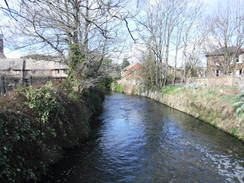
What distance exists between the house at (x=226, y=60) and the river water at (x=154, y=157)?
2028 centimetres

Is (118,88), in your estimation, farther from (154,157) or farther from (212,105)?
(154,157)

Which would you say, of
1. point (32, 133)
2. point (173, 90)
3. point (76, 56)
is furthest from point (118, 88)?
point (32, 133)

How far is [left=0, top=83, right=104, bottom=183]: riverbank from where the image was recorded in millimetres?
4484

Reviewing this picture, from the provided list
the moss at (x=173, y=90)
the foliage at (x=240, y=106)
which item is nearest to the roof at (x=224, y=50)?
the moss at (x=173, y=90)

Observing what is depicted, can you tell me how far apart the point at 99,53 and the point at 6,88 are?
6333 millimetres

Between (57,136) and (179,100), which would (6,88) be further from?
(179,100)

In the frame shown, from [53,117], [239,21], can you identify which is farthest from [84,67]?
[239,21]

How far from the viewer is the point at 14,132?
4805 millimetres

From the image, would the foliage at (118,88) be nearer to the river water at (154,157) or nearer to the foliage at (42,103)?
the river water at (154,157)

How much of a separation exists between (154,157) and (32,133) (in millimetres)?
4478

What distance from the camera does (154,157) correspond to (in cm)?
739

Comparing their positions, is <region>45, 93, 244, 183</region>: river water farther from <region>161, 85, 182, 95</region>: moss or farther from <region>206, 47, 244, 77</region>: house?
<region>206, 47, 244, 77</region>: house

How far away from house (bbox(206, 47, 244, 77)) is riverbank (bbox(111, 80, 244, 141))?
1276 cm

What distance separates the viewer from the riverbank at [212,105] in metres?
10.5
